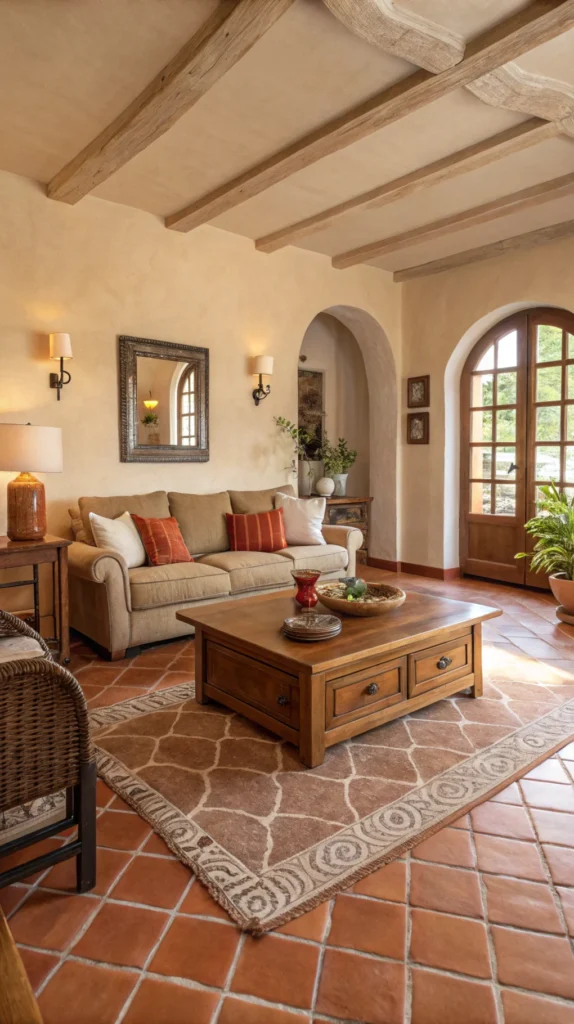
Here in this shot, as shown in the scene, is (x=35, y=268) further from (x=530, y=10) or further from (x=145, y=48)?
(x=530, y=10)

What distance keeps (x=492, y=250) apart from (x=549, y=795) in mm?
4454

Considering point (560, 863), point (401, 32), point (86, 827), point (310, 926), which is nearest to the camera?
point (310, 926)

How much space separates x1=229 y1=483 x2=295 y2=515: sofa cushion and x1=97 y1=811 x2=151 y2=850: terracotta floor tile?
287 centimetres

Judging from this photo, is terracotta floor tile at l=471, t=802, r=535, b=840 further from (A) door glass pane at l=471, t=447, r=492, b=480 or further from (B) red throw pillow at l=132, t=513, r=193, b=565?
(A) door glass pane at l=471, t=447, r=492, b=480

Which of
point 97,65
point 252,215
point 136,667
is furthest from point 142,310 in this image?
point 136,667

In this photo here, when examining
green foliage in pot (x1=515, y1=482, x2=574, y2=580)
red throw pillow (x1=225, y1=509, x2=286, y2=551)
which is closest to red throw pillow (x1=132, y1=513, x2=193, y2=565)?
red throw pillow (x1=225, y1=509, x2=286, y2=551)

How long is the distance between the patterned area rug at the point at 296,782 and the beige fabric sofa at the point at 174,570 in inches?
26.0

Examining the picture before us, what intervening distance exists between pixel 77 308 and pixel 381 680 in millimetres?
3180

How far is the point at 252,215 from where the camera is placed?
4.53m

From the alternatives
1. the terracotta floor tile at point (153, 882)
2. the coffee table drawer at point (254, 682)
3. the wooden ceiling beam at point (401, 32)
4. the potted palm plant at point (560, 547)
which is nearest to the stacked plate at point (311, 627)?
the coffee table drawer at point (254, 682)

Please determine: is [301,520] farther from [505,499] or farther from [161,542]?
[505,499]

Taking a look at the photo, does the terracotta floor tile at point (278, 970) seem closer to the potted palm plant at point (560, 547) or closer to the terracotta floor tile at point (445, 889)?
Answer: the terracotta floor tile at point (445, 889)

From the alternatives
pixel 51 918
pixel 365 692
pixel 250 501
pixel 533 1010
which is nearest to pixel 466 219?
pixel 250 501

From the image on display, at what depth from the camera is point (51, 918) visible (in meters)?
1.56
